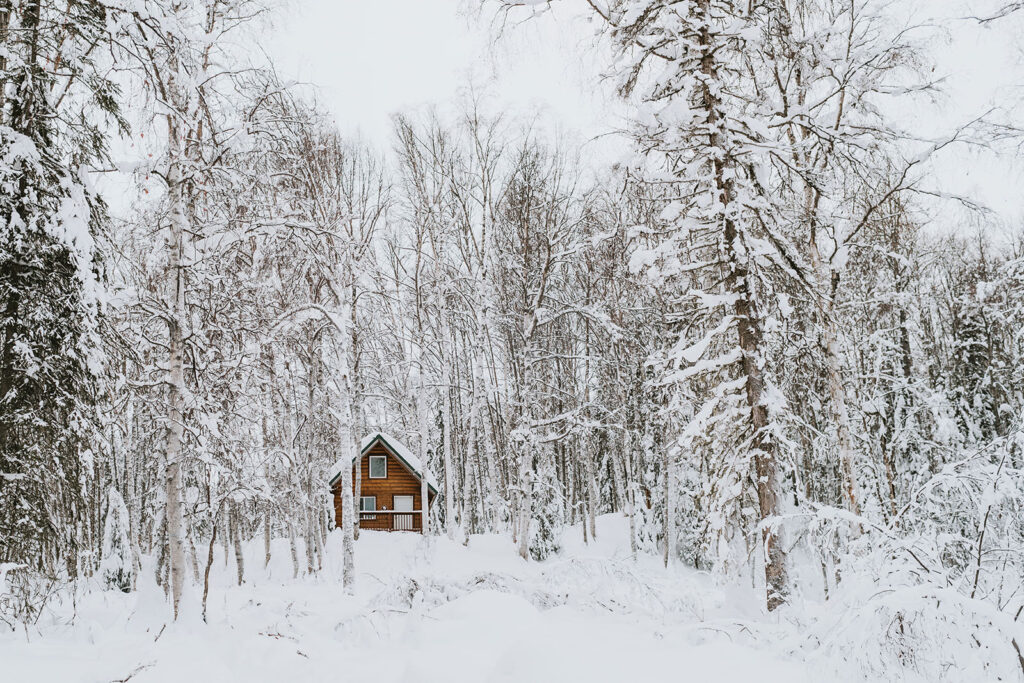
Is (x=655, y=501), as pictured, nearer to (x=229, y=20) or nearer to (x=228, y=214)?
(x=228, y=214)

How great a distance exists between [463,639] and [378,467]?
24408mm

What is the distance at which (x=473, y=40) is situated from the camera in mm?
8312

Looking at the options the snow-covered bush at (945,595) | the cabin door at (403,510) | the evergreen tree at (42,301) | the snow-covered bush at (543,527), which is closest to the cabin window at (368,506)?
the cabin door at (403,510)

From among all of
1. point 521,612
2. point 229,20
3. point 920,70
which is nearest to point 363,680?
point 521,612

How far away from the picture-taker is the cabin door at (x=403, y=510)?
2809 cm

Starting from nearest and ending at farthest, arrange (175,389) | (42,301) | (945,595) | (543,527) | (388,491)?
(945,595)
(42,301)
(175,389)
(543,527)
(388,491)

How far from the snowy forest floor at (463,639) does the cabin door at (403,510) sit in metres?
19.6

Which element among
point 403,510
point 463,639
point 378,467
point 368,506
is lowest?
point 403,510

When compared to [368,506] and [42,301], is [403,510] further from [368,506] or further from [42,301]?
[42,301]

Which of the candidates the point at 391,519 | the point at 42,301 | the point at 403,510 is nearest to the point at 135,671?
the point at 42,301

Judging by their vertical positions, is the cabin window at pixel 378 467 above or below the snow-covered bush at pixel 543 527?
above

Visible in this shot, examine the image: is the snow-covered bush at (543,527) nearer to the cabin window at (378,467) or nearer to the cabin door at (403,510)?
the cabin door at (403,510)

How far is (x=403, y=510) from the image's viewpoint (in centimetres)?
2811

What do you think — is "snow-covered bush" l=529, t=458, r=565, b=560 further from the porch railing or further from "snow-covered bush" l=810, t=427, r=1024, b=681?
"snow-covered bush" l=810, t=427, r=1024, b=681
